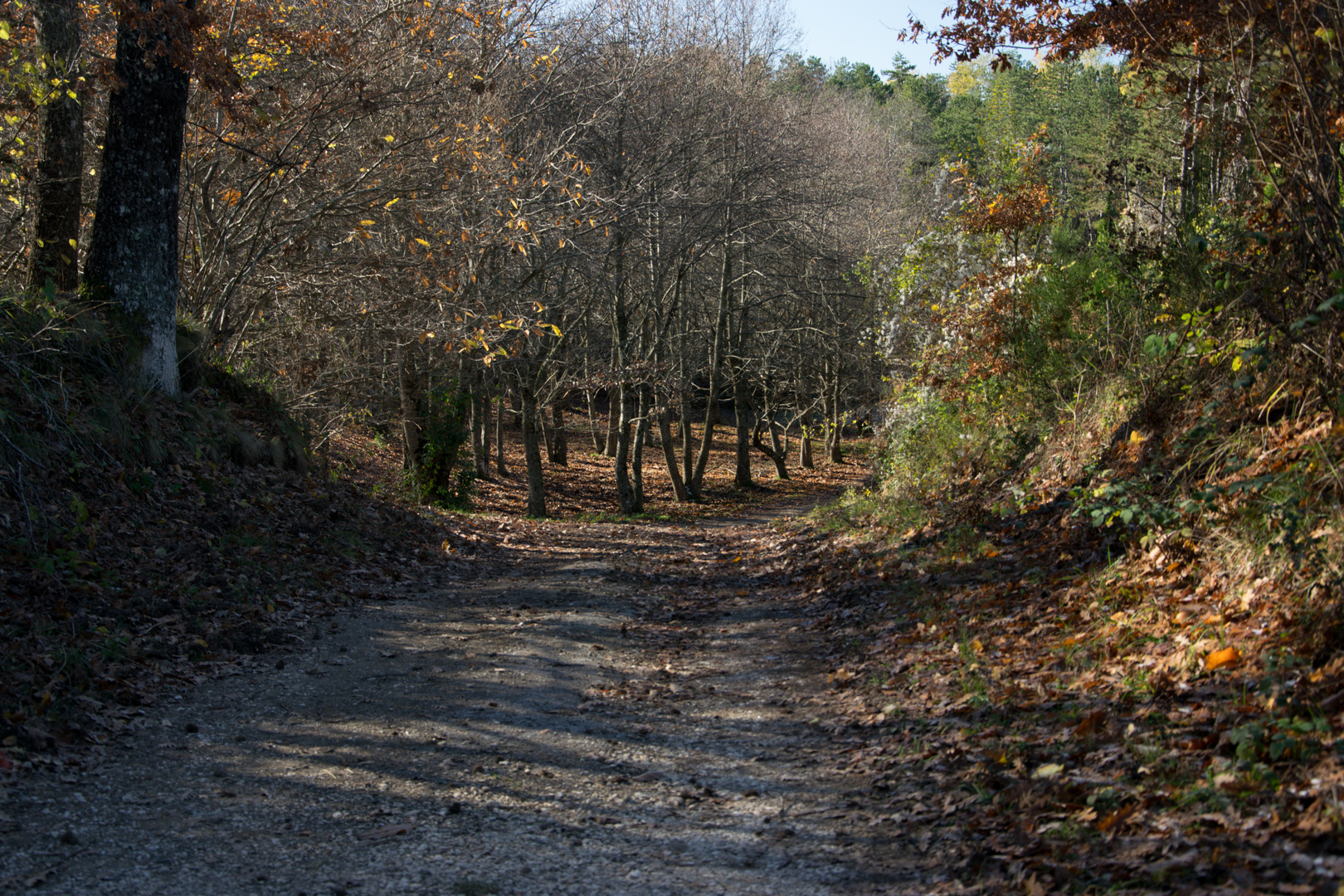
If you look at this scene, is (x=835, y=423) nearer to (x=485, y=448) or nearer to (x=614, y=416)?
(x=614, y=416)

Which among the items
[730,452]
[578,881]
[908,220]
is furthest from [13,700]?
[730,452]

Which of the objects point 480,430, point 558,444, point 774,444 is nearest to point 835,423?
point 774,444

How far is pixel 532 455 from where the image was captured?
2058 centimetres

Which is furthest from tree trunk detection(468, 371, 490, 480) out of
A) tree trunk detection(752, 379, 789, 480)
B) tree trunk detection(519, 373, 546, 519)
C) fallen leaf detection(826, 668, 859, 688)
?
fallen leaf detection(826, 668, 859, 688)

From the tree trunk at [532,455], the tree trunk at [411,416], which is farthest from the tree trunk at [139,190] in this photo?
the tree trunk at [532,455]

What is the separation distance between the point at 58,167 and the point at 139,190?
94 cm

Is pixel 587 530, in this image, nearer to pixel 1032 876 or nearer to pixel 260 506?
pixel 260 506

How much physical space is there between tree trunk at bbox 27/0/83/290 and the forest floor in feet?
10.1

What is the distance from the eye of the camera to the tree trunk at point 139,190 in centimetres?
955

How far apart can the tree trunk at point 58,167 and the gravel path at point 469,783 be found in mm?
5169

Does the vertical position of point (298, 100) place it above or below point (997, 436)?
above

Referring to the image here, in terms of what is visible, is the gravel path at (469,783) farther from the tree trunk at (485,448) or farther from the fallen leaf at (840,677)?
the tree trunk at (485,448)

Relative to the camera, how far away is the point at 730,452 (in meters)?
37.1

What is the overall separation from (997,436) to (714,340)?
568 inches
